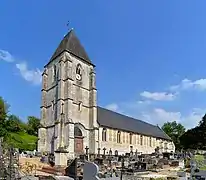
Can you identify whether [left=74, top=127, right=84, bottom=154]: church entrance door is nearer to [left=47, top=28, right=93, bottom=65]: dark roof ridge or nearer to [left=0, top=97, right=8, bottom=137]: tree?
[left=47, top=28, right=93, bottom=65]: dark roof ridge

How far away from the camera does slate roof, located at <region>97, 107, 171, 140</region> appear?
52597mm

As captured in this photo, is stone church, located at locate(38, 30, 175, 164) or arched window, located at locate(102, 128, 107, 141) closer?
stone church, located at locate(38, 30, 175, 164)

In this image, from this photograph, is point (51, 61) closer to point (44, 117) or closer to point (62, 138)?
point (44, 117)

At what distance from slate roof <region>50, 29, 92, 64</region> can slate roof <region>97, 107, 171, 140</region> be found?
33.2 ft

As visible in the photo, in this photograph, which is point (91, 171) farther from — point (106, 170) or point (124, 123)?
point (124, 123)

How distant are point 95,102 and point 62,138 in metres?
9.19

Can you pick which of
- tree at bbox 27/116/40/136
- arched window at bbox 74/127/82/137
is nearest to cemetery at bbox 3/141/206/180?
arched window at bbox 74/127/82/137

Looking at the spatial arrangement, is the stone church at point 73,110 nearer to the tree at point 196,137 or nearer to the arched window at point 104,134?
the arched window at point 104,134

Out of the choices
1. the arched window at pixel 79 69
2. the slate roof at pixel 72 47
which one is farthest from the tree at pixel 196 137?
the arched window at pixel 79 69

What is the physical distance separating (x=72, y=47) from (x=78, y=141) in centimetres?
1525

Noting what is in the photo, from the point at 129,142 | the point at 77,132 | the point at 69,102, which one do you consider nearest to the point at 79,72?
the point at 69,102

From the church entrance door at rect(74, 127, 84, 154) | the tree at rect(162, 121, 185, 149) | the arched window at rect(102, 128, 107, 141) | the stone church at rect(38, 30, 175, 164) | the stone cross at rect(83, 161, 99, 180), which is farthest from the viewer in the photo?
the tree at rect(162, 121, 185, 149)

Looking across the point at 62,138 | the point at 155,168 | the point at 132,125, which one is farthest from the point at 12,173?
the point at 132,125

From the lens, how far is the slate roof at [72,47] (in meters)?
48.5
